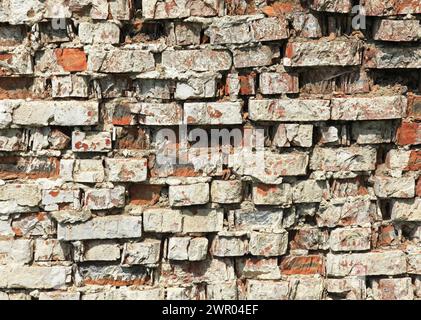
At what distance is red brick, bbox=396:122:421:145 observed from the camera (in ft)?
7.57

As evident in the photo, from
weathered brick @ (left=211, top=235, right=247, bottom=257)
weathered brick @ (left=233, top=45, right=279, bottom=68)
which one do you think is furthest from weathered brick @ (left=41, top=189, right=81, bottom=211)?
weathered brick @ (left=233, top=45, right=279, bottom=68)

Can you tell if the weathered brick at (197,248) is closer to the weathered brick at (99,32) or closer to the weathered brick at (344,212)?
the weathered brick at (344,212)

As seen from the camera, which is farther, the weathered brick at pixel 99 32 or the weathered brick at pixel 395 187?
the weathered brick at pixel 395 187

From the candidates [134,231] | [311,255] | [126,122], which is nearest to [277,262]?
[311,255]

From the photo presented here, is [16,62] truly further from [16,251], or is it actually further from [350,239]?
[350,239]

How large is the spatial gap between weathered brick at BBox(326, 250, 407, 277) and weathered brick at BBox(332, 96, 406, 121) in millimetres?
560

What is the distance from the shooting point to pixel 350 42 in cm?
224

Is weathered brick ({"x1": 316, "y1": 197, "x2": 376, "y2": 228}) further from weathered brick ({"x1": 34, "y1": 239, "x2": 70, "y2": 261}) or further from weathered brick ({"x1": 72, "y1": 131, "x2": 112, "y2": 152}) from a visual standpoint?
weathered brick ({"x1": 34, "y1": 239, "x2": 70, "y2": 261})

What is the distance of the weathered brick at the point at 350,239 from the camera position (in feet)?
7.80

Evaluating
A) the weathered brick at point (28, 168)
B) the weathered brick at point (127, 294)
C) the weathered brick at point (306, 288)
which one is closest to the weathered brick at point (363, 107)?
the weathered brick at point (306, 288)

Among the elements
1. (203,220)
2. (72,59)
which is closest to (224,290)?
→ (203,220)

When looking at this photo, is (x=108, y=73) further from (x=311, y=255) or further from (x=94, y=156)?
(x=311, y=255)

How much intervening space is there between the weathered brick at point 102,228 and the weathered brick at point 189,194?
0.17 meters

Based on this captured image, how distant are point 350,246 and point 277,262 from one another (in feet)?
0.99
